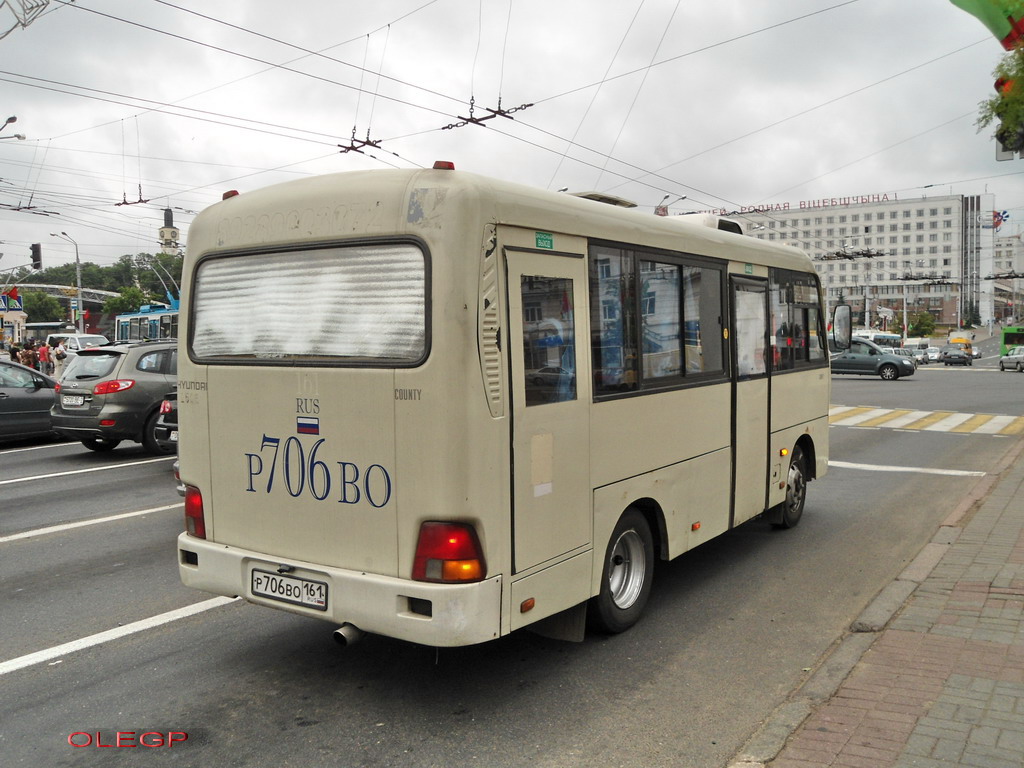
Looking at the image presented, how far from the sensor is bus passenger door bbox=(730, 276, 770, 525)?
677cm

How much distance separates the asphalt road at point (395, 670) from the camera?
3.93 metres

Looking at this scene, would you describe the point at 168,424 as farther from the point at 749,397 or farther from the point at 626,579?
the point at 626,579

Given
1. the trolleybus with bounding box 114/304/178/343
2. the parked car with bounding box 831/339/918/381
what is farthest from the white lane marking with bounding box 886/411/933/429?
the trolleybus with bounding box 114/304/178/343

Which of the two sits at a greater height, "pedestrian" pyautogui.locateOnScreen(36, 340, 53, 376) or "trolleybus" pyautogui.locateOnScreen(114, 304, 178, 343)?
"trolleybus" pyautogui.locateOnScreen(114, 304, 178, 343)

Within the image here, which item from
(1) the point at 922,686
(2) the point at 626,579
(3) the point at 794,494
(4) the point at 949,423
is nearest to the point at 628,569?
(2) the point at 626,579

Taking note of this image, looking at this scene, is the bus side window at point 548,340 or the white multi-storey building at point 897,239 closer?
the bus side window at point 548,340

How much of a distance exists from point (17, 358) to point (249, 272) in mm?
28748

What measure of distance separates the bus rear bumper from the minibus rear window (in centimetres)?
104

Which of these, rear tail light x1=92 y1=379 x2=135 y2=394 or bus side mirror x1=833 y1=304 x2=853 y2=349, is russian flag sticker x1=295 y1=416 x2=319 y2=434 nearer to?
bus side mirror x1=833 y1=304 x2=853 y2=349

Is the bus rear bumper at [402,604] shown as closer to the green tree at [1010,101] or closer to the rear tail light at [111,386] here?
the green tree at [1010,101]

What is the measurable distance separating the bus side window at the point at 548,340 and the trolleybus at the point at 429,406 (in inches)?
0.5

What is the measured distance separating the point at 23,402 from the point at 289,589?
1262 centimetres

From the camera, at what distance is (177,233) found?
33.7 m

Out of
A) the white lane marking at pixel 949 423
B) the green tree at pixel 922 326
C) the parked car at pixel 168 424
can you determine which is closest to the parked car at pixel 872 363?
the white lane marking at pixel 949 423
